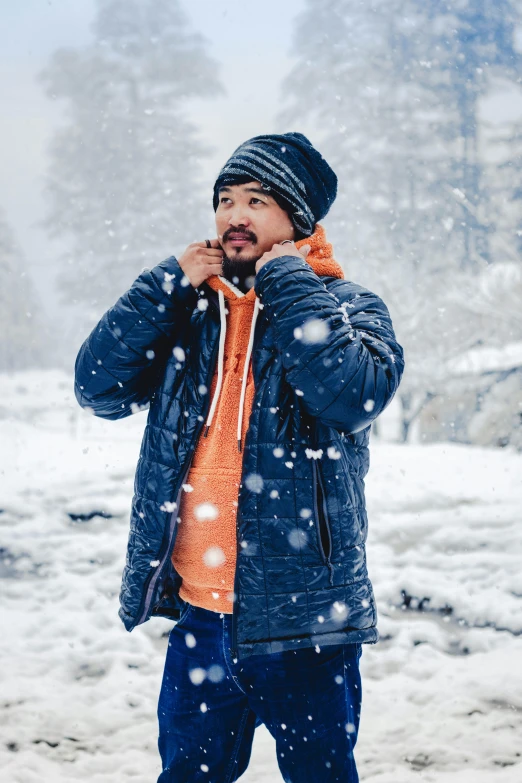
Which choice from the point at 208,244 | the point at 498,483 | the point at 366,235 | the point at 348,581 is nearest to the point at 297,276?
the point at 208,244

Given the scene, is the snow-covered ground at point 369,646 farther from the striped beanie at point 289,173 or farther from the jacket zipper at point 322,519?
the striped beanie at point 289,173

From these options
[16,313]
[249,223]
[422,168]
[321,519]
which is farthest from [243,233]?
[16,313]

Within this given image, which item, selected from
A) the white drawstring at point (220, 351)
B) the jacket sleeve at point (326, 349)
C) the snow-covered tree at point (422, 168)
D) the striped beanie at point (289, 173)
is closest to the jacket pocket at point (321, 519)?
the jacket sleeve at point (326, 349)

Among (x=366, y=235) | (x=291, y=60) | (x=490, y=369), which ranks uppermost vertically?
(x=291, y=60)

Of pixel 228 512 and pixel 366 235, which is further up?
pixel 366 235

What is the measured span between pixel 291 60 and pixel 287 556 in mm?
21318

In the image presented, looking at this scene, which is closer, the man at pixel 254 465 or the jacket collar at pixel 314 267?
the man at pixel 254 465

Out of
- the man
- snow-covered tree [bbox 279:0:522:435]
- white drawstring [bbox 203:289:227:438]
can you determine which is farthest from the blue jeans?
snow-covered tree [bbox 279:0:522:435]

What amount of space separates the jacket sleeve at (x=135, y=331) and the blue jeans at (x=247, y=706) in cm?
83

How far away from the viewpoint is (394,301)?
18562mm

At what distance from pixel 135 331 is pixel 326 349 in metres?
0.66

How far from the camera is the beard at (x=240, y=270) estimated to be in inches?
84.7

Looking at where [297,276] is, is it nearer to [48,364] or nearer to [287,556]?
[287,556]

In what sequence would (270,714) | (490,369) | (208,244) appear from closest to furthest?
(270,714), (208,244), (490,369)
